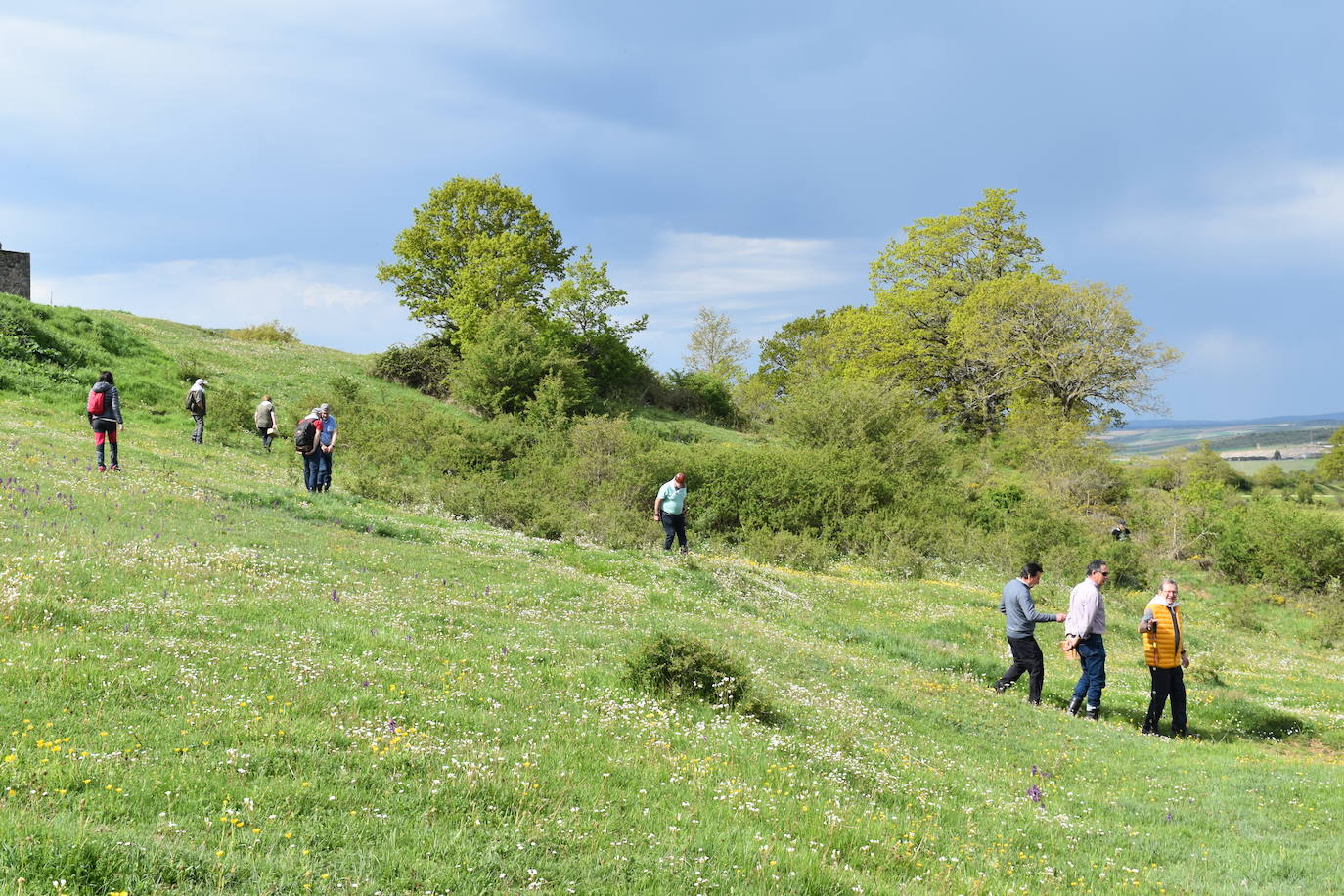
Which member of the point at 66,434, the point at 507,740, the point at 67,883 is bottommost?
the point at 507,740

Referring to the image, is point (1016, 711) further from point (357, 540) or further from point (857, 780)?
point (357, 540)

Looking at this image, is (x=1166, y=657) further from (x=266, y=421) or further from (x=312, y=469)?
(x=266, y=421)

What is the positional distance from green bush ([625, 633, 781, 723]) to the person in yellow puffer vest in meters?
7.20

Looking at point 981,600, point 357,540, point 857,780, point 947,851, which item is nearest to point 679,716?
point 857,780

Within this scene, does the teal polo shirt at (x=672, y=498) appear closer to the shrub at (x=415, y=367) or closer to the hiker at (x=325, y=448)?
the hiker at (x=325, y=448)

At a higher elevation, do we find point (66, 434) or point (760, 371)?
point (760, 371)

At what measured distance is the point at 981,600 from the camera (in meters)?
23.6

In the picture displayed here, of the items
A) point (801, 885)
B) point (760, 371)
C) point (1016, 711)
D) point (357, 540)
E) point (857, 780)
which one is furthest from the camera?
point (760, 371)

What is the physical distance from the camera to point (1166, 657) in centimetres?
1255

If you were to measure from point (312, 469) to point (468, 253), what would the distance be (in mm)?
33896

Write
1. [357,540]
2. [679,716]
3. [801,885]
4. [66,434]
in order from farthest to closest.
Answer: [66,434]
[357,540]
[679,716]
[801,885]

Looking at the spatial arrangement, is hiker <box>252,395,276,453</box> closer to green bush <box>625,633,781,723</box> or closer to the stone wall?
the stone wall

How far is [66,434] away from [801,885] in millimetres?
25008

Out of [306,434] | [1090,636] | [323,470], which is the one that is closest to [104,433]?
[306,434]
